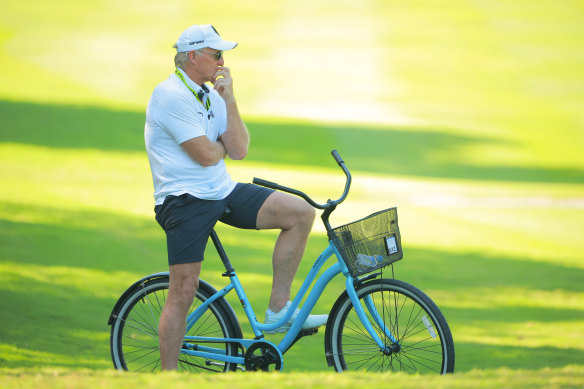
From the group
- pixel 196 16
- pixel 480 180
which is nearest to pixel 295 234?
pixel 480 180

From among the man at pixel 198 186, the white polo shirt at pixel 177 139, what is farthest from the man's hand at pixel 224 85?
the white polo shirt at pixel 177 139

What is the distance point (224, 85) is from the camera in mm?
4520

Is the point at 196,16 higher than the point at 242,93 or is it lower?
higher

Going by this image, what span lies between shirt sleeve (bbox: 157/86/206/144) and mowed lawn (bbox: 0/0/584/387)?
4.40ft

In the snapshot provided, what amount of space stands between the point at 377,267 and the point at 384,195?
8785 mm

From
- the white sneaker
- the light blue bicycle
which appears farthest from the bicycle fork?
the white sneaker

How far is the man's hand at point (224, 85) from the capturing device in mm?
4523

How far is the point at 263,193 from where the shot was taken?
15.1 ft

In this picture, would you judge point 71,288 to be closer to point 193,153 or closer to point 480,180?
point 193,153

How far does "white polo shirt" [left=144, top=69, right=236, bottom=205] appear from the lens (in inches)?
172

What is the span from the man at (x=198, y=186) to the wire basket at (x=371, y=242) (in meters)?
0.33

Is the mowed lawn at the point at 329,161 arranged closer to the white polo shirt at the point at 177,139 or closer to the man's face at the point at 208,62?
the white polo shirt at the point at 177,139

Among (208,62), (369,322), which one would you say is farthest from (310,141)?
(369,322)

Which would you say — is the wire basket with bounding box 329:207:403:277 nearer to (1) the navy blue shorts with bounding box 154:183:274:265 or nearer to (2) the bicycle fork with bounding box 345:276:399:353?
(2) the bicycle fork with bounding box 345:276:399:353
